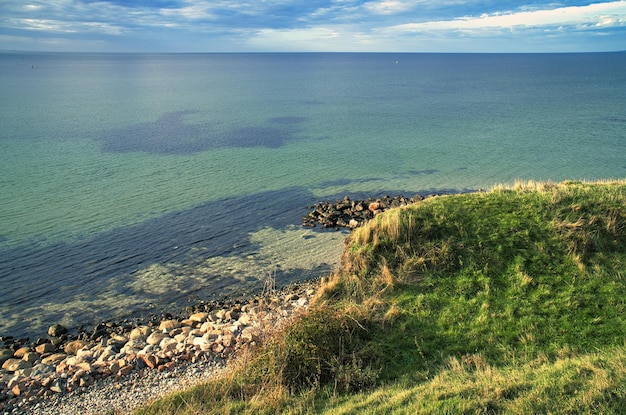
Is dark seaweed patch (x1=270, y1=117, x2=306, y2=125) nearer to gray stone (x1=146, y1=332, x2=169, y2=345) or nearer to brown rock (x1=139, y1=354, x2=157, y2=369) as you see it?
gray stone (x1=146, y1=332, x2=169, y2=345)

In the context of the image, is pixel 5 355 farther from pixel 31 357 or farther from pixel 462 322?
pixel 462 322

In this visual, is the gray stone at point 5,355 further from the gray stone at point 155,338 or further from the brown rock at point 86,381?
the gray stone at point 155,338

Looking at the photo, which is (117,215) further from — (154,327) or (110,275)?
(154,327)

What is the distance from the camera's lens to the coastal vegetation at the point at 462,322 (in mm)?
10695

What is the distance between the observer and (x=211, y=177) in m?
38.9

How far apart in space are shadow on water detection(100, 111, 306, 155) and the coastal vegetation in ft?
113

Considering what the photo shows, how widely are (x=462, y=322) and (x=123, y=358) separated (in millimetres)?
10208

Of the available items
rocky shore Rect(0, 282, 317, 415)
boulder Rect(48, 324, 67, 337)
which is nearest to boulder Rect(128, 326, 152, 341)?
rocky shore Rect(0, 282, 317, 415)

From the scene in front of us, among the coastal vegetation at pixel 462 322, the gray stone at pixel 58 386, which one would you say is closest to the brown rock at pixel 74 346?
the gray stone at pixel 58 386

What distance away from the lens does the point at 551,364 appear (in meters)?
11.8

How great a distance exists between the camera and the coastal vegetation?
10.7 metres

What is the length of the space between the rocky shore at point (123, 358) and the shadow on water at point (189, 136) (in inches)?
1251

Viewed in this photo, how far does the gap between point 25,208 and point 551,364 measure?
31.2m

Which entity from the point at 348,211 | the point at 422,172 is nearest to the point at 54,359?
the point at 348,211
